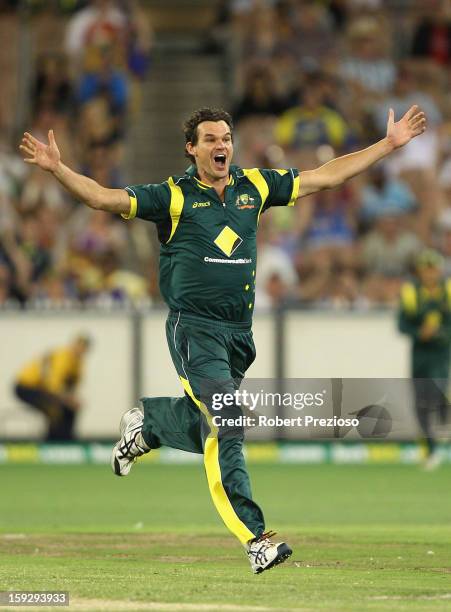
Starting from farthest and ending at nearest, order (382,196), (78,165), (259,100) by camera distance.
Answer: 1. (259,100)
2. (78,165)
3. (382,196)

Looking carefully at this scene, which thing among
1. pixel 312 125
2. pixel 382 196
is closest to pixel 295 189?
pixel 382 196

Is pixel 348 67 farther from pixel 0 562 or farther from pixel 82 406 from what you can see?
pixel 0 562

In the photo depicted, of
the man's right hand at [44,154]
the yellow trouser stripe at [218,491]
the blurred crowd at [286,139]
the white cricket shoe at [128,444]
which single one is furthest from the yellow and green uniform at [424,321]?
the man's right hand at [44,154]

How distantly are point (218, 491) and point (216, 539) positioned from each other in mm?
2494

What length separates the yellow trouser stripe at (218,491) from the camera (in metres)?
8.35

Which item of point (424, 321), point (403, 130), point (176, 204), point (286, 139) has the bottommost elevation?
point (424, 321)

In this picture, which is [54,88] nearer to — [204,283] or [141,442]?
[141,442]

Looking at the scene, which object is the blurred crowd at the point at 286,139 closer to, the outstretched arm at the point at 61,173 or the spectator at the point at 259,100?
the spectator at the point at 259,100

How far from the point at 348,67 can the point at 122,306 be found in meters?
5.60

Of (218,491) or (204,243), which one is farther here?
(204,243)

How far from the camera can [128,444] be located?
31.4 ft

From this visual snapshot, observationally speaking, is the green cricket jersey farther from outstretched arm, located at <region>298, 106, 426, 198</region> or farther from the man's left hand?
the man's left hand

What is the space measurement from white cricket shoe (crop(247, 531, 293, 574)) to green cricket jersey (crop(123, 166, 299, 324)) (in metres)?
1.27
